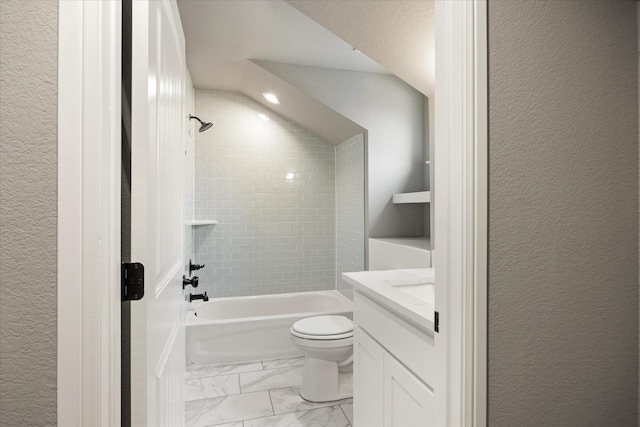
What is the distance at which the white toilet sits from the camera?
2.29 m

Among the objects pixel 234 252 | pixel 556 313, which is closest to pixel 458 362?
pixel 556 313

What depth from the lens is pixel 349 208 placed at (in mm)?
3723

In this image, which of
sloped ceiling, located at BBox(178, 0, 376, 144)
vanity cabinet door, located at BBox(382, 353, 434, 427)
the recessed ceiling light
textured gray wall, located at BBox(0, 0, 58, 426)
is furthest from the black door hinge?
the recessed ceiling light

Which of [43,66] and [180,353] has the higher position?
[43,66]

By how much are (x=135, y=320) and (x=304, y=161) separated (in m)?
3.25

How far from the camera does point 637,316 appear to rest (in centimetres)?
109

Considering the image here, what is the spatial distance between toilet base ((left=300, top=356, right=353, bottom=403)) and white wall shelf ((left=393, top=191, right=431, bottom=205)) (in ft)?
4.42

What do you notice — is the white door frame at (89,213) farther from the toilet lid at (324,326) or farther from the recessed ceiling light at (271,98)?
the recessed ceiling light at (271,98)

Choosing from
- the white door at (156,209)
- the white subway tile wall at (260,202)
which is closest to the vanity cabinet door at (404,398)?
the white door at (156,209)

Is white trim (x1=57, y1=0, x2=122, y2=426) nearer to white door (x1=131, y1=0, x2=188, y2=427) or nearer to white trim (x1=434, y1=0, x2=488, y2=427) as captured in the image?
white door (x1=131, y1=0, x2=188, y2=427)

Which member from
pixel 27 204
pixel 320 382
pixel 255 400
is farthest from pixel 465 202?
pixel 255 400

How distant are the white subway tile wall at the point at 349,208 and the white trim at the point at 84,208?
280cm

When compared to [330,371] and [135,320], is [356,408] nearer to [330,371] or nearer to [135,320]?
[330,371]

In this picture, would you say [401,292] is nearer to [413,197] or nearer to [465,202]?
[465,202]
